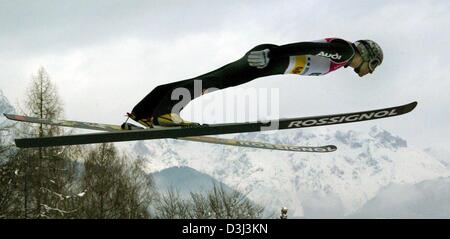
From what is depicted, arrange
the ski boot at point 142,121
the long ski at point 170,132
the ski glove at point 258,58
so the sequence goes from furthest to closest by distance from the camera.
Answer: the ski boot at point 142,121, the long ski at point 170,132, the ski glove at point 258,58

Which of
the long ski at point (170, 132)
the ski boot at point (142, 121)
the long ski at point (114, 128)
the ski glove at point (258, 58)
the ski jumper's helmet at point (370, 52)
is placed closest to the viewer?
Answer: the ski glove at point (258, 58)

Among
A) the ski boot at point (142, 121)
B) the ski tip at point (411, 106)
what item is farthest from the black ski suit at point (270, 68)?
the ski tip at point (411, 106)

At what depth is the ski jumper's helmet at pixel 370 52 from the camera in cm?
913

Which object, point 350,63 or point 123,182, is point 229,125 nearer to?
point 350,63

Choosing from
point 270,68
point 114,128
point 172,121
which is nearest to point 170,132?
point 172,121

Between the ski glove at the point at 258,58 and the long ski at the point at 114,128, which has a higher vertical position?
the ski glove at the point at 258,58

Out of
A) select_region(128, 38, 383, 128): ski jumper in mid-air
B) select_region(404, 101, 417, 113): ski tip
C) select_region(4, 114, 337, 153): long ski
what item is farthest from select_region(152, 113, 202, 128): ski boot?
select_region(404, 101, 417, 113): ski tip

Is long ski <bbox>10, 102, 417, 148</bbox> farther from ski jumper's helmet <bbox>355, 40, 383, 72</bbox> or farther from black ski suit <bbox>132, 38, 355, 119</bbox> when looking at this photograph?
ski jumper's helmet <bbox>355, 40, 383, 72</bbox>

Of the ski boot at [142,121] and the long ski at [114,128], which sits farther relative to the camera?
the long ski at [114,128]

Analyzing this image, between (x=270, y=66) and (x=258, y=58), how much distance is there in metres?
0.40

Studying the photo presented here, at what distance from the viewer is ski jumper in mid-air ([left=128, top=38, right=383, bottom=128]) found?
846 cm

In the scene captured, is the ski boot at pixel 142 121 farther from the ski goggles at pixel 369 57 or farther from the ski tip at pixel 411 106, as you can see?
the ski tip at pixel 411 106
